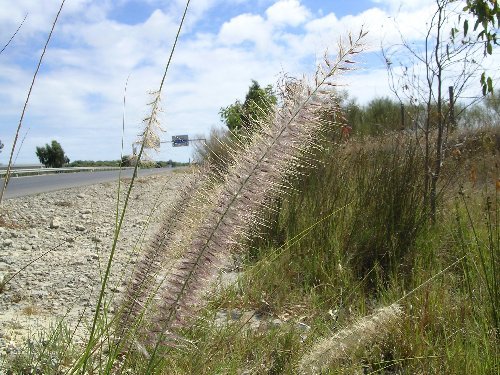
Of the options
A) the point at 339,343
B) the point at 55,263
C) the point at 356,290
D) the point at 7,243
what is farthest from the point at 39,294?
the point at 339,343

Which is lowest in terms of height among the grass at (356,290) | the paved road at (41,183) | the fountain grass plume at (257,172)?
the grass at (356,290)

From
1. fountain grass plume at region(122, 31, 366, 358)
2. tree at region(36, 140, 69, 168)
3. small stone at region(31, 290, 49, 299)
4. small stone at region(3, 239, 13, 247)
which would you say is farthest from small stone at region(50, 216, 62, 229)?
tree at region(36, 140, 69, 168)

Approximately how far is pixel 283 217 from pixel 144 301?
3.70 metres

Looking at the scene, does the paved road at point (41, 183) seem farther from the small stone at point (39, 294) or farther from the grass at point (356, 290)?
the small stone at point (39, 294)

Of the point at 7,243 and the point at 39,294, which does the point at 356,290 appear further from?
the point at 7,243

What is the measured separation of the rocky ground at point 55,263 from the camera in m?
2.77

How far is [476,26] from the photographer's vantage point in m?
3.31

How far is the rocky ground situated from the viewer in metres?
2.77

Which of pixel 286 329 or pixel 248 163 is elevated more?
pixel 248 163

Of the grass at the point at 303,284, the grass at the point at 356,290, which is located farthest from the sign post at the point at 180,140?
the grass at the point at 356,290

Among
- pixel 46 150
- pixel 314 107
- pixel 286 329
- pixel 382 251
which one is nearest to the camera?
pixel 314 107

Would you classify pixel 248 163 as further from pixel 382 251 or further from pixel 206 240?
pixel 382 251

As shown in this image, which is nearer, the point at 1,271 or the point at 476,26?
the point at 476,26

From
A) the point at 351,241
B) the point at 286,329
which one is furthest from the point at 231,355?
the point at 351,241
